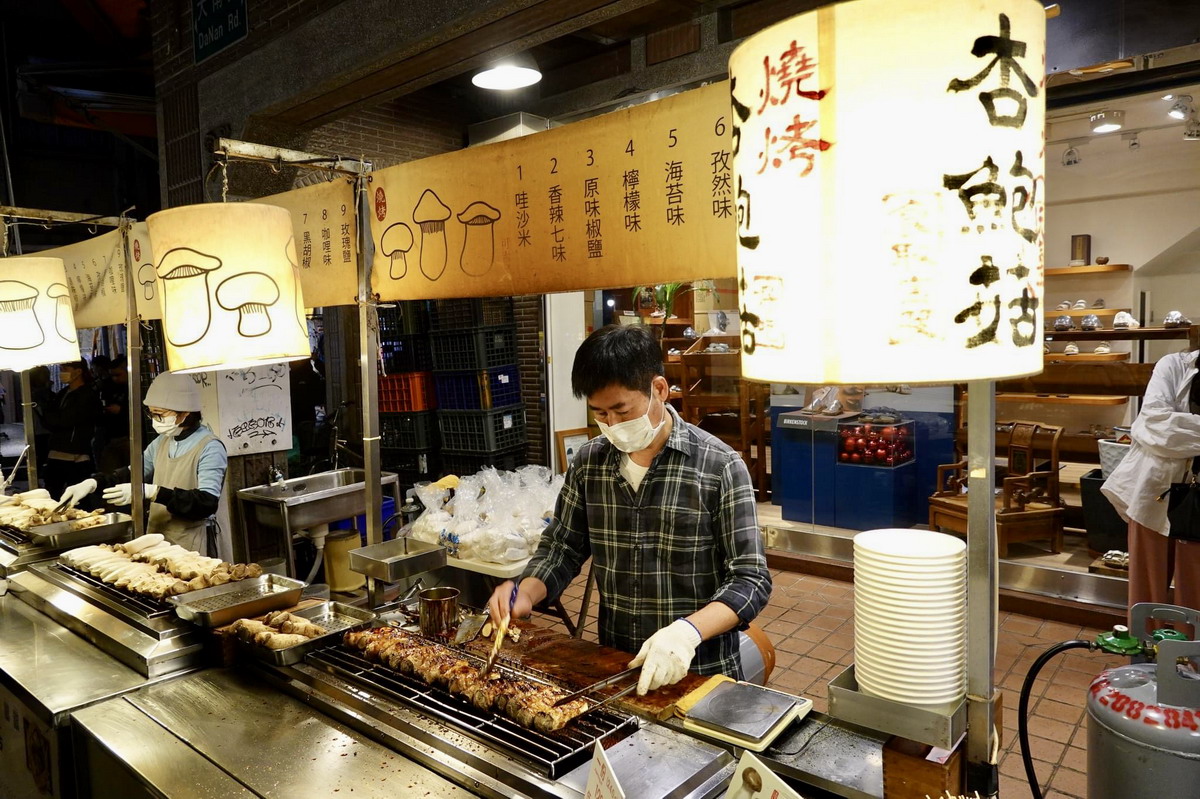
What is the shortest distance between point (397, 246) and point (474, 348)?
5.25 meters

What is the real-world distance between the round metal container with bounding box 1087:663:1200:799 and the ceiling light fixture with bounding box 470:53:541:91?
620cm

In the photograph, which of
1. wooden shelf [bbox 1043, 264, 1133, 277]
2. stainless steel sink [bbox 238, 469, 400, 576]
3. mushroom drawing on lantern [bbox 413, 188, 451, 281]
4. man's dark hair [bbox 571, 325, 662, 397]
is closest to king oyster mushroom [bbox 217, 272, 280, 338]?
mushroom drawing on lantern [bbox 413, 188, 451, 281]

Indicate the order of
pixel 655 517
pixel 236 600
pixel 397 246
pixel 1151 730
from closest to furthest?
pixel 1151 730 → pixel 655 517 → pixel 236 600 → pixel 397 246

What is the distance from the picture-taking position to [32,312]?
4.25 m

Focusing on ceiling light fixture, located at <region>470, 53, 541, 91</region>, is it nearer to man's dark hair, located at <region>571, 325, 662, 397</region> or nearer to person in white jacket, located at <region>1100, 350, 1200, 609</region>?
man's dark hair, located at <region>571, 325, 662, 397</region>

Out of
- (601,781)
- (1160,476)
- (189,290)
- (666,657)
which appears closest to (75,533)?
(189,290)

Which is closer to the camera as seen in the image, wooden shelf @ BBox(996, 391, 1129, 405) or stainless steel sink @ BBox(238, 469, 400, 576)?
stainless steel sink @ BBox(238, 469, 400, 576)

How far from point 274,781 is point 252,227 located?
1.70m

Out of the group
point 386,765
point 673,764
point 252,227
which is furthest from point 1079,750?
point 252,227

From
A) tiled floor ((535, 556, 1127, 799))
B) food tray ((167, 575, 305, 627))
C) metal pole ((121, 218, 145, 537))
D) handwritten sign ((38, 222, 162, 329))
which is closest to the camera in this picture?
food tray ((167, 575, 305, 627))

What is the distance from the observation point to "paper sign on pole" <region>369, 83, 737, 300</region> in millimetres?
2320

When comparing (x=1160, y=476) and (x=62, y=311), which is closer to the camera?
(x=62, y=311)

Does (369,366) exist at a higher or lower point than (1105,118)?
lower

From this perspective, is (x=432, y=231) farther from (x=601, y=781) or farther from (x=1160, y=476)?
(x=1160, y=476)
